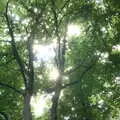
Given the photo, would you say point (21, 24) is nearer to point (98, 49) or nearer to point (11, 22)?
point (11, 22)

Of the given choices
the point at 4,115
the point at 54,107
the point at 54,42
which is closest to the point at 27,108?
the point at 54,107

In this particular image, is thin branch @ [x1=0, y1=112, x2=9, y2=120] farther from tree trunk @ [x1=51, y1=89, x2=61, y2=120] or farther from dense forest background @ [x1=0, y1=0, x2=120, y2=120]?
tree trunk @ [x1=51, y1=89, x2=61, y2=120]

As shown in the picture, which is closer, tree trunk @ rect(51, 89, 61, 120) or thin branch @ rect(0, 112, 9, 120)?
tree trunk @ rect(51, 89, 61, 120)

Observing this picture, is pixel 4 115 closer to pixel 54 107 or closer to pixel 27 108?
pixel 27 108

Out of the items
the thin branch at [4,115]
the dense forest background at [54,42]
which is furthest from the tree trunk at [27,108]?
the thin branch at [4,115]

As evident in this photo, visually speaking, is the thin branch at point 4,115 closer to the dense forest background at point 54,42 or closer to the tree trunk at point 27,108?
the dense forest background at point 54,42

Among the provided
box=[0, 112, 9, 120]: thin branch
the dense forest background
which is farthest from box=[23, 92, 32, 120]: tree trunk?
box=[0, 112, 9, 120]: thin branch

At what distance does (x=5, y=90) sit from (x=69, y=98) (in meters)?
9.29

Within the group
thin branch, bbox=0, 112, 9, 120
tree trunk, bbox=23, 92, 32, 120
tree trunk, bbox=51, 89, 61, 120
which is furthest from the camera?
thin branch, bbox=0, 112, 9, 120

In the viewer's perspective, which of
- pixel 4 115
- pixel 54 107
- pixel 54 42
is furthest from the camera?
pixel 4 115

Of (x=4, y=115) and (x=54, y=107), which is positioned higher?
(x=4, y=115)

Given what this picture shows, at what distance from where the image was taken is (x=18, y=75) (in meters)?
28.3

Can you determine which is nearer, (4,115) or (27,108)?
(27,108)

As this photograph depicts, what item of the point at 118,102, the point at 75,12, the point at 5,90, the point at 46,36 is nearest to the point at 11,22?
the point at 46,36
